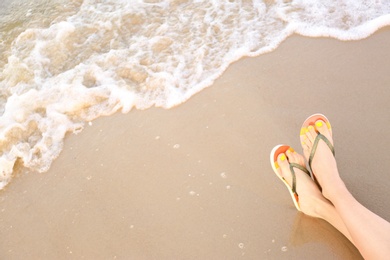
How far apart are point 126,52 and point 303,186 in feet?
5.88

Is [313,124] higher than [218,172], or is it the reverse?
[313,124]

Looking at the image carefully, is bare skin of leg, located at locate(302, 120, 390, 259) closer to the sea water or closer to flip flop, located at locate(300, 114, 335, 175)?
flip flop, located at locate(300, 114, 335, 175)

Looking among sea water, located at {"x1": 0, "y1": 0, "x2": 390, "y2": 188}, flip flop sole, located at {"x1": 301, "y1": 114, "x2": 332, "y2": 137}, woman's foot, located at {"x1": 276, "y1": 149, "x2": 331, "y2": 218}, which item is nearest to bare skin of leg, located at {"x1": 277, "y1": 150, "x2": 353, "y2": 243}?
woman's foot, located at {"x1": 276, "y1": 149, "x2": 331, "y2": 218}

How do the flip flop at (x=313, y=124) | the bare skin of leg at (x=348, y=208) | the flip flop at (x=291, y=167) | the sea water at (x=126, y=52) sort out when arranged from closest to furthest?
the bare skin of leg at (x=348, y=208)
the flip flop at (x=291, y=167)
the flip flop at (x=313, y=124)
the sea water at (x=126, y=52)

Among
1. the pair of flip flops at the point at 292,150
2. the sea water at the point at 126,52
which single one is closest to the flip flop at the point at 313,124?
the pair of flip flops at the point at 292,150

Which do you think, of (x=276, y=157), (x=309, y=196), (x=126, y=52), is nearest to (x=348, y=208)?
(x=309, y=196)

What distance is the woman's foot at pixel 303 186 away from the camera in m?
2.21

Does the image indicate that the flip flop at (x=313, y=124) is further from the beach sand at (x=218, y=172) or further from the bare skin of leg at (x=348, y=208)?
the beach sand at (x=218, y=172)

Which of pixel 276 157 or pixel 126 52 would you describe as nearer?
pixel 276 157

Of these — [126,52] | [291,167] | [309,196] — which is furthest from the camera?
[126,52]

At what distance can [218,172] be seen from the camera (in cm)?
247

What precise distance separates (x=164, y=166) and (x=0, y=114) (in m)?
1.43

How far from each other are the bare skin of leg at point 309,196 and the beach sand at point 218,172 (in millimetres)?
47

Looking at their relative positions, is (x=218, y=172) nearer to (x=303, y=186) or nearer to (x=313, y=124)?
(x=303, y=186)
